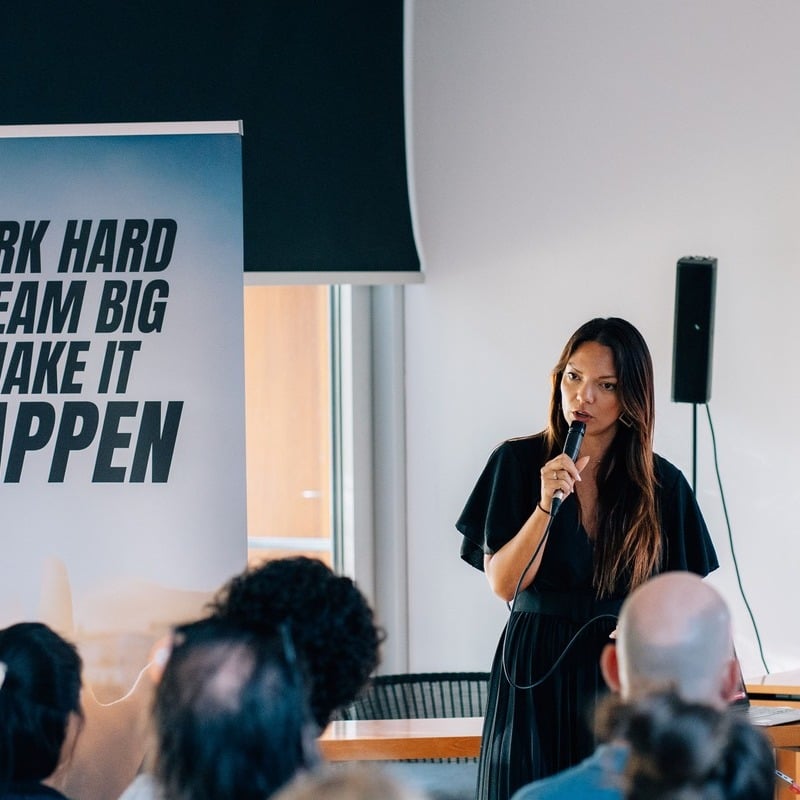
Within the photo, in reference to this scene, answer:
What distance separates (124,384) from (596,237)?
1930 mm

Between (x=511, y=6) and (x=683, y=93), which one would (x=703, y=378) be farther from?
(x=511, y=6)

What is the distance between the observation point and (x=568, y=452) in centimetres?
239

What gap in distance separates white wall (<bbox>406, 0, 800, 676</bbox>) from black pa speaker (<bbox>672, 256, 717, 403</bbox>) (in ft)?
0.39

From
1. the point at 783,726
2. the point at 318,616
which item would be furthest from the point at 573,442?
the point at 318,616

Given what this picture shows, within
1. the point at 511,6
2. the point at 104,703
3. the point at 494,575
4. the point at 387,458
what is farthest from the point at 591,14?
the point at 104,703

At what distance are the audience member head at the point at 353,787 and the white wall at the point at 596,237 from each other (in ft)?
10.2

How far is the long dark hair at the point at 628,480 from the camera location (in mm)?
2406

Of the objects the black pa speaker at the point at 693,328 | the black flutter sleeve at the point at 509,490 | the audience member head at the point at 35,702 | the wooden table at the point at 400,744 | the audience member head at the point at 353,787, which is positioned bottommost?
the wooden table at the point at 400,744

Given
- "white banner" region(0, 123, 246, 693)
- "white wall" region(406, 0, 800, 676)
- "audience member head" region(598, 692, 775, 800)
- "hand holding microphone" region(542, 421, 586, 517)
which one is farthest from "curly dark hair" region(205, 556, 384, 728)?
"white wall" region(406, 0, 800, 676)

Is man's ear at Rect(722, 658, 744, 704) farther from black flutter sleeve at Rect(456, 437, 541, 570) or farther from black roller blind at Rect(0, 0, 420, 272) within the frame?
black roller blind at Rect(0, 0, 420, 272)

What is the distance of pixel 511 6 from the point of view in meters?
4.22

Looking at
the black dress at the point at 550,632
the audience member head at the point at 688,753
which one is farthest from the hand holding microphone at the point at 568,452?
the audience member head at the point at 688,753

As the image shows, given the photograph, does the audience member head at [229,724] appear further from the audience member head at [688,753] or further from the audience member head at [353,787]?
the audience member head at [688,753]

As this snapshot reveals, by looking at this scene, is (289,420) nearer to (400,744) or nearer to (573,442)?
(400,744)
